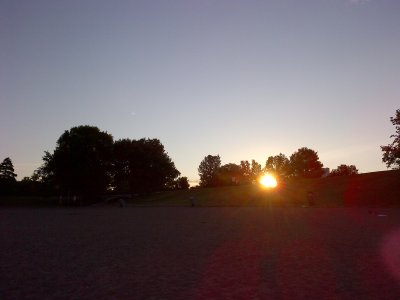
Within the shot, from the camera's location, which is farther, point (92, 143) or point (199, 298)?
point (92, 143)

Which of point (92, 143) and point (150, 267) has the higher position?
point (92, 143)

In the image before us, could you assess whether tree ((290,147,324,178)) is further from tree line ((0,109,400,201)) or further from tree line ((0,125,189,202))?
tree line ((0,125,189,202))

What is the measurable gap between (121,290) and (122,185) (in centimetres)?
8920

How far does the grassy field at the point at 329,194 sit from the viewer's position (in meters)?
56.1

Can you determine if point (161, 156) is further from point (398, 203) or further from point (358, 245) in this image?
point (358, 245)

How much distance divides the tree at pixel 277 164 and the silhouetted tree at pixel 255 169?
520 inches

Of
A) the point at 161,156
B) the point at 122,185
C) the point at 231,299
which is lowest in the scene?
the point at 231,299

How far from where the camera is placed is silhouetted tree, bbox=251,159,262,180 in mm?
184150

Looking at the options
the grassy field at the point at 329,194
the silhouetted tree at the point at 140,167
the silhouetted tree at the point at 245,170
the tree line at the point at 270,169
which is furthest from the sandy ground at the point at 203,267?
the silhouetted tree at the point at 245,170

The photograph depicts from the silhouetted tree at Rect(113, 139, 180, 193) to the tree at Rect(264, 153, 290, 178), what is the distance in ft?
211

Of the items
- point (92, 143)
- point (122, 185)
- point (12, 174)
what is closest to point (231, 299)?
point (92, 143)

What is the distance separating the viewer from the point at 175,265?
12555mm

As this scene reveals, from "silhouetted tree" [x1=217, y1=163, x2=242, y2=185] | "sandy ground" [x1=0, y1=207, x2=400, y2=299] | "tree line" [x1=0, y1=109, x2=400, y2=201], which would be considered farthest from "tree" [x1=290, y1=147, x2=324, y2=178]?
"sandy ground" [x1=0, y1=207, x2=400, y2=299]

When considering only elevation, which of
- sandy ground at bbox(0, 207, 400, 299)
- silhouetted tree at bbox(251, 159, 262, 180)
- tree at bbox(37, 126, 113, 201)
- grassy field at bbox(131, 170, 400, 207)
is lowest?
sandy ground at bbox(0, 207, 400, 299)
